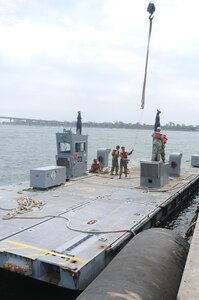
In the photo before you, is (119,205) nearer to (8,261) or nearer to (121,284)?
(8,261)

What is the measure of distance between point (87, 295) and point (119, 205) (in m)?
6.37

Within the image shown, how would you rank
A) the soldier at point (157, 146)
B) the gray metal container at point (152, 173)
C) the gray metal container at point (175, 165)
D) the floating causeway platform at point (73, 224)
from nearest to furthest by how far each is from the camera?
the floating causeway platform at point (73, 224) < the gray metal container at point (152, 173) < the soldier at point (157, 146) < the gray metal container at point (175, 165)

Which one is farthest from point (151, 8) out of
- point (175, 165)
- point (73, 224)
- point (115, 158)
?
point (175, 165)

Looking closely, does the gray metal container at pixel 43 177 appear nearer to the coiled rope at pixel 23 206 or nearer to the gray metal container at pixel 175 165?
the coiled rope at pixel 23 206

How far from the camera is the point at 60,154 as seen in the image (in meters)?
16.1

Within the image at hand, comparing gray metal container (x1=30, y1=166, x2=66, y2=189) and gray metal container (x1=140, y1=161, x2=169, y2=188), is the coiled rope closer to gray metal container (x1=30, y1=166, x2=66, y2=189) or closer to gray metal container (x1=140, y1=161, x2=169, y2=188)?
gray metal container (x1=30, y1=166, x2=66, y2=189)

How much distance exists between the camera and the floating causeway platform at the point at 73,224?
6.84 m

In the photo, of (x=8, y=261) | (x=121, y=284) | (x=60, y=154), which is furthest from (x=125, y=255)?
(x=60, y=154)

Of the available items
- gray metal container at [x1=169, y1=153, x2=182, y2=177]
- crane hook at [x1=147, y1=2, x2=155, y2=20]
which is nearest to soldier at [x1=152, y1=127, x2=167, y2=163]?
gray metal container at [x1=169, y1=153, x2=182, y2=177]

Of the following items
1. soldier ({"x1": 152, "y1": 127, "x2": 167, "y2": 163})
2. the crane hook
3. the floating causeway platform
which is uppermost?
the crane hook

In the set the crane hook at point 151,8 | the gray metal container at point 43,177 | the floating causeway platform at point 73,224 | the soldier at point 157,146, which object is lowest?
the floating causeway platform at point 73,224

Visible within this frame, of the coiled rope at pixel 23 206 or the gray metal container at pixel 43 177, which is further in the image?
the gray metal container at pixel 43 177

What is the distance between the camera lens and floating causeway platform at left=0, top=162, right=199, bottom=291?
269 inches

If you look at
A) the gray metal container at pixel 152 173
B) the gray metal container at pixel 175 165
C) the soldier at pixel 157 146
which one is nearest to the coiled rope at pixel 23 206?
the gray metal container at pixel 152 173
